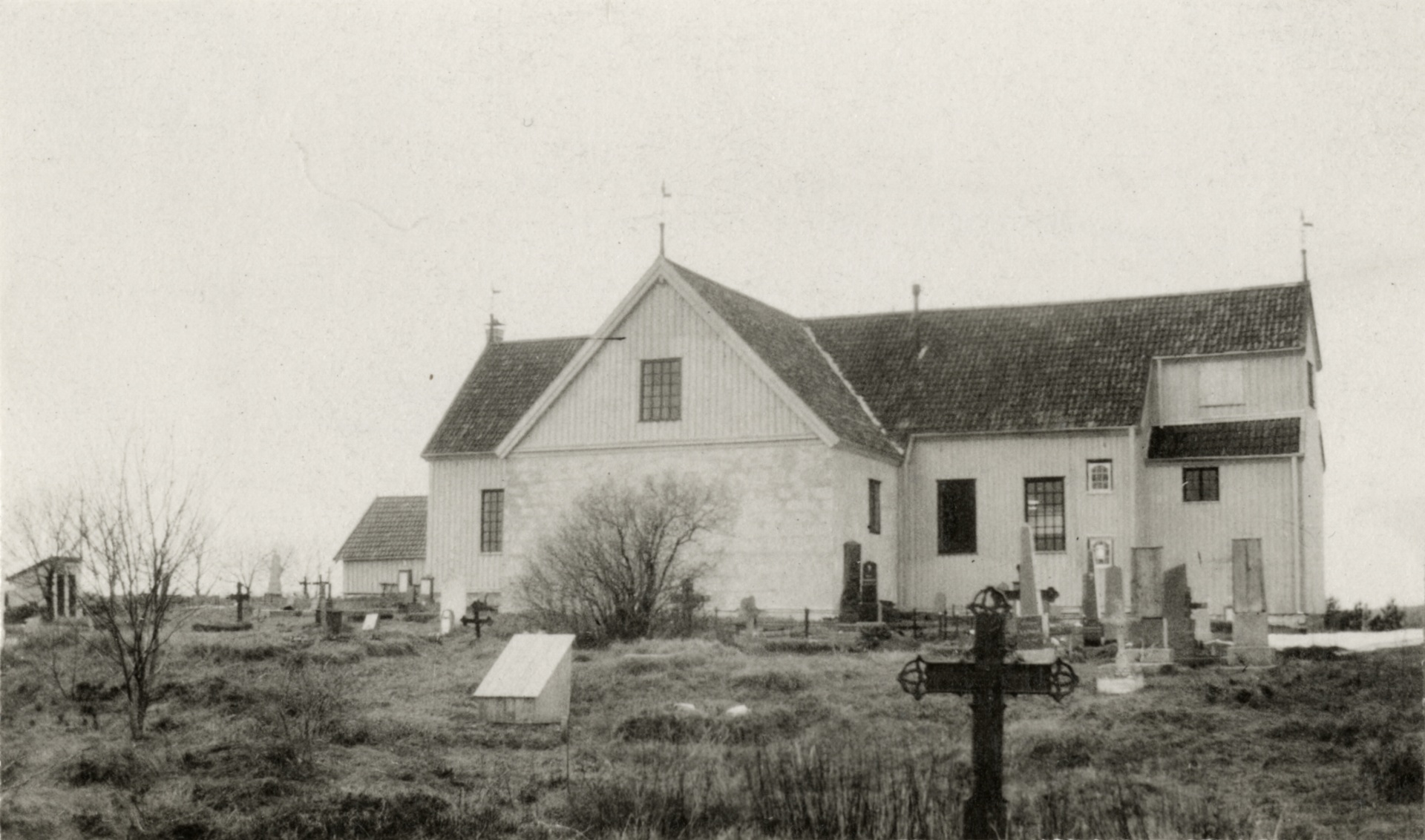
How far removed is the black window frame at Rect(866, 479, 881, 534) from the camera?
31953 mm

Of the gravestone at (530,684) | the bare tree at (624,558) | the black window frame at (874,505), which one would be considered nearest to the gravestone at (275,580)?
the bare tree at (624,558)

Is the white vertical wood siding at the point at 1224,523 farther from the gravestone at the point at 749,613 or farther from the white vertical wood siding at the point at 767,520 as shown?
the gravestone at the point at 749,613

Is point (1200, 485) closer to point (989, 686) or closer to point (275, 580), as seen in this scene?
point (989, 686)

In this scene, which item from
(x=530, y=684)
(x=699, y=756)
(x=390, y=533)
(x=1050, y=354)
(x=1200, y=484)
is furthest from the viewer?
(x=390, y=533)

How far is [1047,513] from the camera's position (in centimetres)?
3306

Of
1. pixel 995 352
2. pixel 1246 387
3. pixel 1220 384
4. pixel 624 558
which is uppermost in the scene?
pixel 995 352

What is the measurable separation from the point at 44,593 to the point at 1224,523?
86.0 ft

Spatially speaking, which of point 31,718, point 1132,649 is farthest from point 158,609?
point 1132,649

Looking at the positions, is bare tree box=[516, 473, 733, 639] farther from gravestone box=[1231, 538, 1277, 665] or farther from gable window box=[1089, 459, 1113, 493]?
gravestone box=[1231, 538, 1277, 665]

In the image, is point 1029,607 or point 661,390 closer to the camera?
point 1029,607

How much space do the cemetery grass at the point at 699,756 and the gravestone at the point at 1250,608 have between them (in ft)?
2.69

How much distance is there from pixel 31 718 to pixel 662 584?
12.2 m

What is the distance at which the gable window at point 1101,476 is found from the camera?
106 ft

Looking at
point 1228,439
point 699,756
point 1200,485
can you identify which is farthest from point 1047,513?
point 699,756
